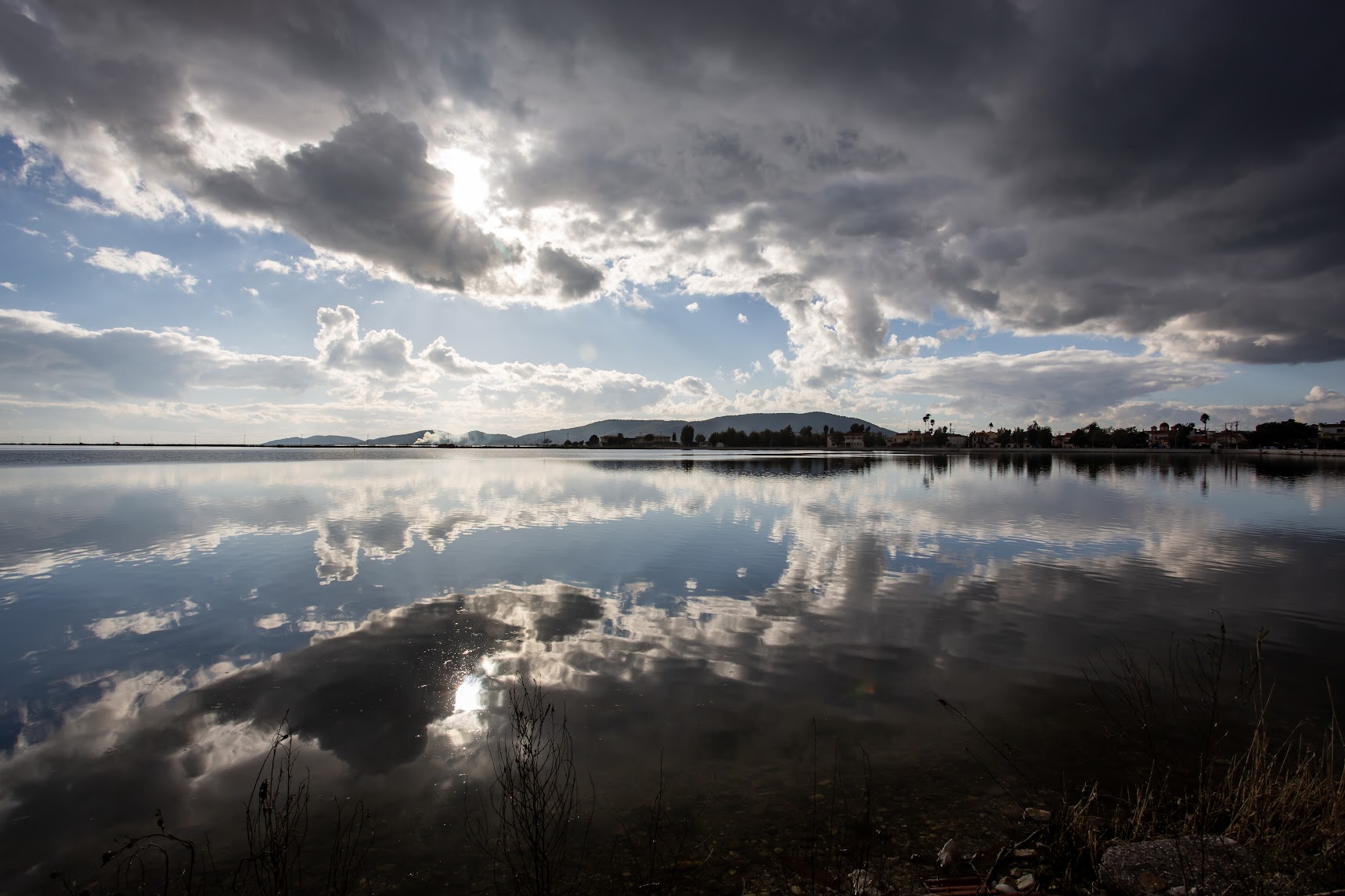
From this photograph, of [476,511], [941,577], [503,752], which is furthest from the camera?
[476,511]

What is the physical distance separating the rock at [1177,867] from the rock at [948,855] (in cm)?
150

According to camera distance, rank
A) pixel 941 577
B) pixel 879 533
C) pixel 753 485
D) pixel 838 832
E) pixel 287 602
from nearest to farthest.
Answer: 1. pixel 838 832
2. pixel 287 602
3. pixel 941 577
4. pixel 879 533
5. pixel 753 485

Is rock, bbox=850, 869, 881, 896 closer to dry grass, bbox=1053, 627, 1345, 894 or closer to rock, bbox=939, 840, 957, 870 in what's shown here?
rock, bbox=939, 840, 957, 870

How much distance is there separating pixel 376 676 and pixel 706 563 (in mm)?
14209

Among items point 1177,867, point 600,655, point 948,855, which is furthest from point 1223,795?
point 600,655

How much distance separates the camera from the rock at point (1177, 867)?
5.87 m

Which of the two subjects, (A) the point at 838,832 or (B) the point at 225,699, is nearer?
(A) the point at 838,832

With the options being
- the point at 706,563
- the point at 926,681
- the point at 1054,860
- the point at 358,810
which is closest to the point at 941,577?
the point at 706,563

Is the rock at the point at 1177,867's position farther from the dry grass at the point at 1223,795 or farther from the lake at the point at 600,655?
the lake at the point at 600,655

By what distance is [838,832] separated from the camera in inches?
315

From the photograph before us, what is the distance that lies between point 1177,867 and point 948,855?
2.27 m

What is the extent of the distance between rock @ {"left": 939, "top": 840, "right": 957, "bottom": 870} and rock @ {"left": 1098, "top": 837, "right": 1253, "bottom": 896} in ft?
4.92

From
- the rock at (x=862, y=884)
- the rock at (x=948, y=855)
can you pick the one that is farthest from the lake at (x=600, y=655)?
the rock at (x=862, y=884)

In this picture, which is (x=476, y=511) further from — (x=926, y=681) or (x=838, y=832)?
(x=838, y=832)
